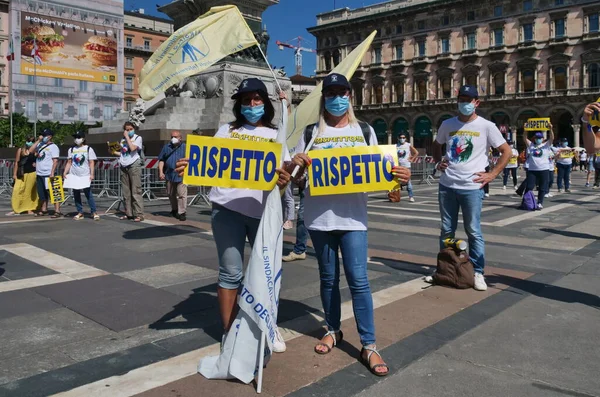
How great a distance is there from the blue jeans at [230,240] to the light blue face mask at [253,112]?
2.09ft

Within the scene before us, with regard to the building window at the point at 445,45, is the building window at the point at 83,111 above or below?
below

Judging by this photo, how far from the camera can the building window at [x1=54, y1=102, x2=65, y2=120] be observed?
63219mm

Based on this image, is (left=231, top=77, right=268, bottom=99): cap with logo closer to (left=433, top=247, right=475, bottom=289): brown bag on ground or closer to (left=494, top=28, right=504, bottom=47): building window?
(left=433, top=247, right=475, bottom=289): brown bag on ground

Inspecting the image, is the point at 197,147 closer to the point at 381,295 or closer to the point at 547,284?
the point at 381,295

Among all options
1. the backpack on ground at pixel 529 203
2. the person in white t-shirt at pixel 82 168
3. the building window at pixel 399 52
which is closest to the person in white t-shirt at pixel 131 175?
the person in white t-shirt at pixel 82 168

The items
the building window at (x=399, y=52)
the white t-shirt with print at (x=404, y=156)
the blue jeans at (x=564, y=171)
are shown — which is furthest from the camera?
the building window at (x=399, y=52)

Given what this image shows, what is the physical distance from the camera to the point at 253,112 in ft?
12.0

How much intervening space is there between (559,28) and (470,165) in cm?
6166

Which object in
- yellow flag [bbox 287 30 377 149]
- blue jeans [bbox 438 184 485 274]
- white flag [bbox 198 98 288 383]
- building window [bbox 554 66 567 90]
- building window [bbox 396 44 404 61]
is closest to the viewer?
white flag [bbox 198 98 288 383]

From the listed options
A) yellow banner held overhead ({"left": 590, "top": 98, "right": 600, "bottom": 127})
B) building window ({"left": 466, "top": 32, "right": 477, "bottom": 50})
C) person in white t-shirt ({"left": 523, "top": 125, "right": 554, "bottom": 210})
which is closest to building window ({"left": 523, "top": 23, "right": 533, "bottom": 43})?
building window ({"left": 466, "top": 32, "right": 477, "bottom": 50})

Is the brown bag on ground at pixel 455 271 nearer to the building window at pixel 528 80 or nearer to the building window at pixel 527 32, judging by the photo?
the building window at pixel 528 80

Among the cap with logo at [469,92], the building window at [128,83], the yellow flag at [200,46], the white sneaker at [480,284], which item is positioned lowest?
the white sneaker at [480,284]

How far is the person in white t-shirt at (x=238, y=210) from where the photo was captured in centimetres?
351

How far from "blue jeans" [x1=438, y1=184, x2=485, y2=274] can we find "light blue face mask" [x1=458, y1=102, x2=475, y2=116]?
0.78 m
